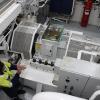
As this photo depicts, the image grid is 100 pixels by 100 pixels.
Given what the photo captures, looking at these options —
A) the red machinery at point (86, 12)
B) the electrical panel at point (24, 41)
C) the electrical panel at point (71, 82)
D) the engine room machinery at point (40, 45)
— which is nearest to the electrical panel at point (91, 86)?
the electrical panel at point (71, 82)

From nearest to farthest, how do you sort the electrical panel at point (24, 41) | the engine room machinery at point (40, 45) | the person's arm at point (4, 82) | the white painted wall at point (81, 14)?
Answer: the person's arm at point (4, 82)
the engine room machinery at point (40, 45)
the electrical panel at point (24, 41)
the white painted wall at point (81, 14)

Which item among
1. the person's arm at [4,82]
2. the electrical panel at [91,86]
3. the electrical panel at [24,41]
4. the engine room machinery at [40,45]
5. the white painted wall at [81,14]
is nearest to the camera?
the electrical panel at [91,86]

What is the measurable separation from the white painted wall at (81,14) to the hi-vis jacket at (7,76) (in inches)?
115

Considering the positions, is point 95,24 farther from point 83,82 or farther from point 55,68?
point 83,82

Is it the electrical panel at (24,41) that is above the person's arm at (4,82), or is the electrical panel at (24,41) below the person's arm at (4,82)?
above

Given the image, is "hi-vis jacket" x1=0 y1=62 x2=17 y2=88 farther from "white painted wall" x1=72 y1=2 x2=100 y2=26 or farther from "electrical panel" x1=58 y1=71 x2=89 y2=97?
"white painted wall" x1=72 y1=2 x2=100 y2=26

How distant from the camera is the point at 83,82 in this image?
177 centimetres

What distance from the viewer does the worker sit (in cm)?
209

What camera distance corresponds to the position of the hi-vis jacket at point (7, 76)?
6.77 feet

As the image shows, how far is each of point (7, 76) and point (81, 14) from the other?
317 cm

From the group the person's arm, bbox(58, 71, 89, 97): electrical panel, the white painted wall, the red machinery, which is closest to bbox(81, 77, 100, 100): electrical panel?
bbox(58, 71, 89, 97): electrical panel

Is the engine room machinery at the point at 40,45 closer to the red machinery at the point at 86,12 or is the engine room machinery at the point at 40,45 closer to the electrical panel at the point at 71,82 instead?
the electrical panel at the point at 71,82

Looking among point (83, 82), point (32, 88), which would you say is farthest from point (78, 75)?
point (32, 88)

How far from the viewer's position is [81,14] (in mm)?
4820
